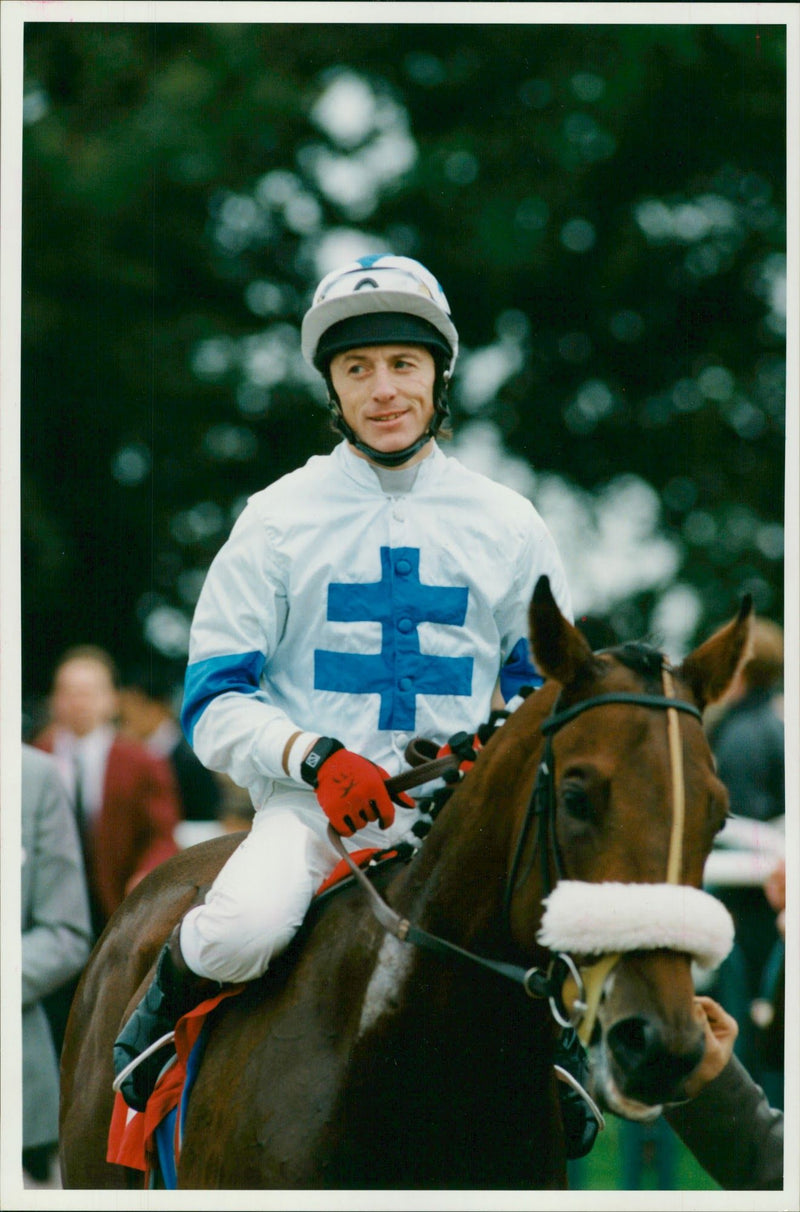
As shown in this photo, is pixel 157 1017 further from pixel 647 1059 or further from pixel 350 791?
pixel 647 1059

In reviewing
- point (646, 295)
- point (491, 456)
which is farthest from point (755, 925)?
point (646, 295)

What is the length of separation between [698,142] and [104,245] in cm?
491

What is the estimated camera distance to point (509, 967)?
10.8 feet

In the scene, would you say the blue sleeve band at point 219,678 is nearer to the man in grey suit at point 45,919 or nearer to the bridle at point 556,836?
the bridle at point 556,836

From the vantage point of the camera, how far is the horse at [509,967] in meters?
2.93

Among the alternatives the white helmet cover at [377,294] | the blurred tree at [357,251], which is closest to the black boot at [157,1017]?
the white helmet cover at [377,294]

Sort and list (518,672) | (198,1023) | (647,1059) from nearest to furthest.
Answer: (647,1059), (198,1023), (518,672)

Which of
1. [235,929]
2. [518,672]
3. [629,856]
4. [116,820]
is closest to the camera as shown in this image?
[629,856]

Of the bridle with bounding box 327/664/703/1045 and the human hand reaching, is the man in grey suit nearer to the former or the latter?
the bridle with bounding box 327/664/703/1045

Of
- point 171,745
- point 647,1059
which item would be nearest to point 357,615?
point 647,1059

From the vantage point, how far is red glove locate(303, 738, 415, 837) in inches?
144

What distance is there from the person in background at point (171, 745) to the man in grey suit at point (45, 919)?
3522 millimetres

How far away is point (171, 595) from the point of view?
42.0 feet

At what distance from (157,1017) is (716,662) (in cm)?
170
